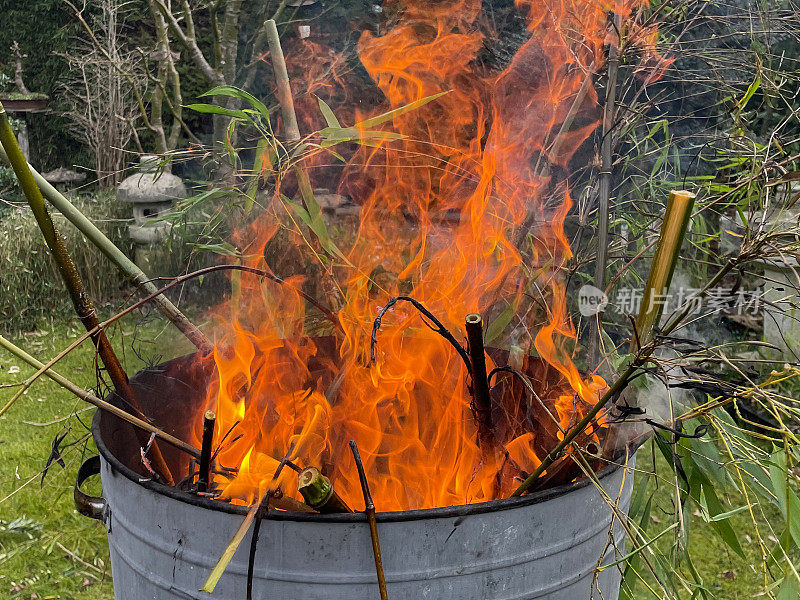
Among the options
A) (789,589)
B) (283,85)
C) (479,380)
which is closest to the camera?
(789,589)

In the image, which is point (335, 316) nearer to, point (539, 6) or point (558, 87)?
point (558, 87)

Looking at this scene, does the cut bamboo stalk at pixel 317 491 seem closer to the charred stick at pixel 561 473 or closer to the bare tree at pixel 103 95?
the charred stick at pixel 561 473

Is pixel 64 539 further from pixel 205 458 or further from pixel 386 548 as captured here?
pixel 386 548

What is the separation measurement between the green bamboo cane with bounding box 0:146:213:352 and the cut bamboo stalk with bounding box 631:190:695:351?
3.15 ft

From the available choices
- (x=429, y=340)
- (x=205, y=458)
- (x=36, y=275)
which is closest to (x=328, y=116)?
(x=429, y=340)

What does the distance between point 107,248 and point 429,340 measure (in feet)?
2.40

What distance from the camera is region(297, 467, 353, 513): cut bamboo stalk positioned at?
48.5 inches

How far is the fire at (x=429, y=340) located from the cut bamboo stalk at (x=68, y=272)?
0.19 meters

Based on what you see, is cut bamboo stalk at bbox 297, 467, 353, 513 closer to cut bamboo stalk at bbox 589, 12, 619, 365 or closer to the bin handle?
the bin handle

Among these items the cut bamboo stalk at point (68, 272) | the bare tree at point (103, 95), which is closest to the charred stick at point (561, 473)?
the cut bamboo stalk at point (68, 272)

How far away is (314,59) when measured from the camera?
11.3ft

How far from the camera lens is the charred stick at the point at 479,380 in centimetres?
145

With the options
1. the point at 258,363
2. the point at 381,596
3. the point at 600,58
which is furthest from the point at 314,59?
the point at 381,596

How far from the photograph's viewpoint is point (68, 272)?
147 centimetres
